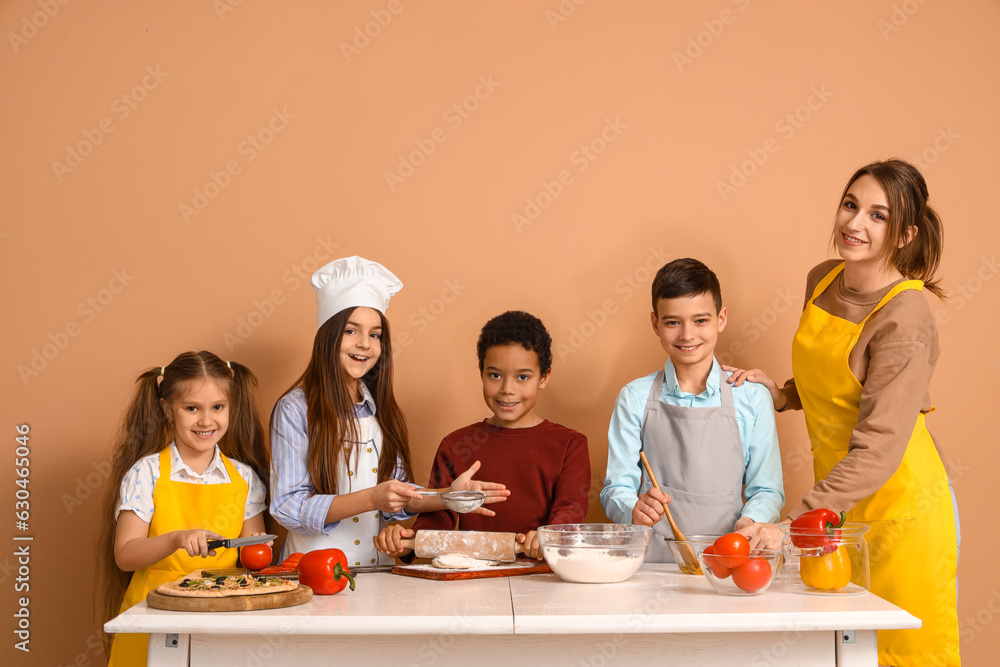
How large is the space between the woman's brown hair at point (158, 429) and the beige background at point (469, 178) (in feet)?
0.85

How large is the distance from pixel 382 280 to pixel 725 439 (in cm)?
96

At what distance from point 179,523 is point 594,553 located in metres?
1.07

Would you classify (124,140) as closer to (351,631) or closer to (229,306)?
(229,306)

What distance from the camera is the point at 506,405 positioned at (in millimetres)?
2084

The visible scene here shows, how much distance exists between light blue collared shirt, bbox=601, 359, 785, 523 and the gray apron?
0.02m

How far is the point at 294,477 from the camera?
1.98 m

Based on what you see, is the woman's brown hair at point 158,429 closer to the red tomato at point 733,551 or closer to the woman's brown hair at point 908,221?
the red tomato at point 733,551

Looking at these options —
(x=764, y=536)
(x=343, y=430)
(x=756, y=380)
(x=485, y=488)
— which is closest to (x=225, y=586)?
(x=485, y=488)

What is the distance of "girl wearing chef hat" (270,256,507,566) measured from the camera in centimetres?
195

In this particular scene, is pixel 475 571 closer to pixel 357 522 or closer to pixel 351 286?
pixel 357 522

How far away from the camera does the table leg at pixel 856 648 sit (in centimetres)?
133

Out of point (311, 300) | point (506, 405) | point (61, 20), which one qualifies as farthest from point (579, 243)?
point (61, 20)

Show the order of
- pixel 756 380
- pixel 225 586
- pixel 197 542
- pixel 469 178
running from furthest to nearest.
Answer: pixel 469 178
pixel 756 380
pixel 197 542
pixel 225 586

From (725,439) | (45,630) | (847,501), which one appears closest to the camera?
(847,501)
